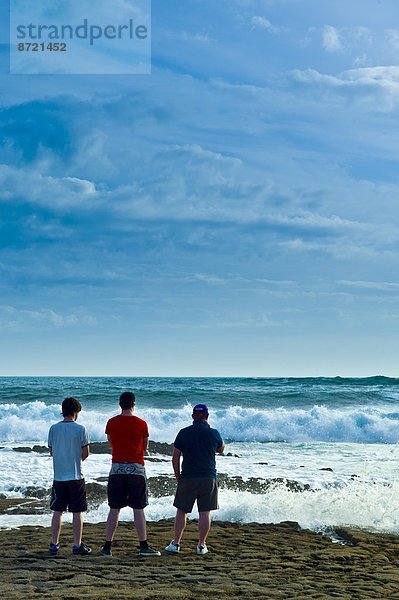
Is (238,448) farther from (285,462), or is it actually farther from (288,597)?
(288,597)

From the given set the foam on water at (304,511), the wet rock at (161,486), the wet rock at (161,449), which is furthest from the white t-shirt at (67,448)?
the wet rock at (161,449)

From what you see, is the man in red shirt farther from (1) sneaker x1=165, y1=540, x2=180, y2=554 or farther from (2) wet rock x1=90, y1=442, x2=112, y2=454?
(2) wet rock x1=90, y1=442, x2=112, y2=454

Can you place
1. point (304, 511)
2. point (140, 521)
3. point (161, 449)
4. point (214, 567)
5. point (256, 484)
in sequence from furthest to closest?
point (161, 449)
point (256, 484)
point (304, 511)
point (140, 521)
point (214, 567)

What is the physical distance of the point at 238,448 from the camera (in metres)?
20.4

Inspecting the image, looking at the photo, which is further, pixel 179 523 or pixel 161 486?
pixel 161 486

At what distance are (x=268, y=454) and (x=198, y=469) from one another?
11476mm

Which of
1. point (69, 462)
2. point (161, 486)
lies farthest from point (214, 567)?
point (161, 486)

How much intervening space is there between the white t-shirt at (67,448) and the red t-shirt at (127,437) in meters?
0.36

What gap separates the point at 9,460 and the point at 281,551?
32.4ft

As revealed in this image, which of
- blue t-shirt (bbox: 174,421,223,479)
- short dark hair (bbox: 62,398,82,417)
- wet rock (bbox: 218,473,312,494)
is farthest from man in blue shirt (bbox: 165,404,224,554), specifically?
wet rock (bbox: 218,473,312,494)

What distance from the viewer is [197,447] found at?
776cm

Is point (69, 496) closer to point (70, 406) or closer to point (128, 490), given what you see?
point (128, 490)

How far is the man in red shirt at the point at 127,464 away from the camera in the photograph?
7.54 metres

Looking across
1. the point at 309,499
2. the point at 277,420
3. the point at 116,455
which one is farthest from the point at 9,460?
the point at 277,420
